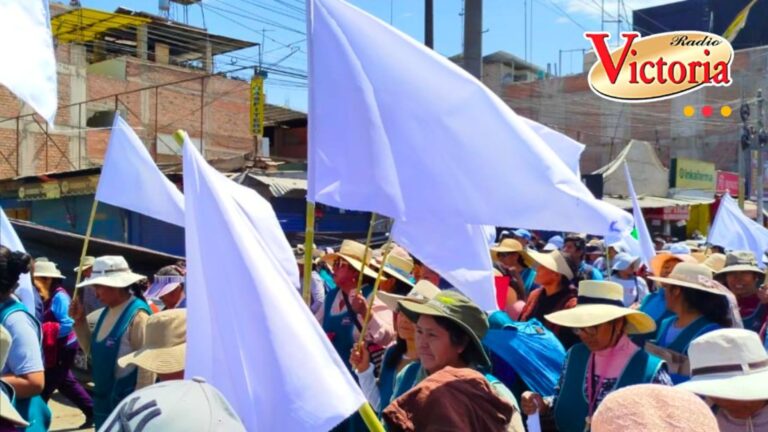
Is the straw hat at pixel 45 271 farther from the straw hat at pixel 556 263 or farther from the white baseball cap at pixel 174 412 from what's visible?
the white baseball cap at pixel 174 412

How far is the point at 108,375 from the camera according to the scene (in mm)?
4047

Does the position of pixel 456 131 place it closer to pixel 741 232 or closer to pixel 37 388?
pixel 37 388

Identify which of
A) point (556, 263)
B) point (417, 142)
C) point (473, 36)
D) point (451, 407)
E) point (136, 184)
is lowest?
point (451, 407)

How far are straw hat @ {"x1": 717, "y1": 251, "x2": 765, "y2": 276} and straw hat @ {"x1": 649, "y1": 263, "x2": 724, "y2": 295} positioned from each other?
133 centimetres

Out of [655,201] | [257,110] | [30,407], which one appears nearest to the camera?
[30,407]

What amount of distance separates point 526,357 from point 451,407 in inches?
63.4

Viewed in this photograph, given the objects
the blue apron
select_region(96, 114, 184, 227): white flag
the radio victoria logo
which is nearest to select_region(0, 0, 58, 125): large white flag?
select_region(96, 114, 184, 227): white flag

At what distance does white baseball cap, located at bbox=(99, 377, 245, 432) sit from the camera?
1425 millimetres

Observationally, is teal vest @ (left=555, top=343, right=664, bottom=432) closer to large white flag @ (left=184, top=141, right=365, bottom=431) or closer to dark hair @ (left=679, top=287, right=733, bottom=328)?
dark hair @ (left=679, top=287, right=733, bottom=328)

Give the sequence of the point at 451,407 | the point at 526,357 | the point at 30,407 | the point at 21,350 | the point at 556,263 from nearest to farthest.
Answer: the point at 451,407 → the point at 21,350 → the point at 30,407 → the point at 526,357 → the point at 556,263

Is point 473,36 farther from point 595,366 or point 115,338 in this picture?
point 595,366

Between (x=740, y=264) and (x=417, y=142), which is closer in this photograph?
(x=417, y=142)

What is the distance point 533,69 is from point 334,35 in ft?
125

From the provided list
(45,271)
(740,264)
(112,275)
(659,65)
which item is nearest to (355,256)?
(112,275)
